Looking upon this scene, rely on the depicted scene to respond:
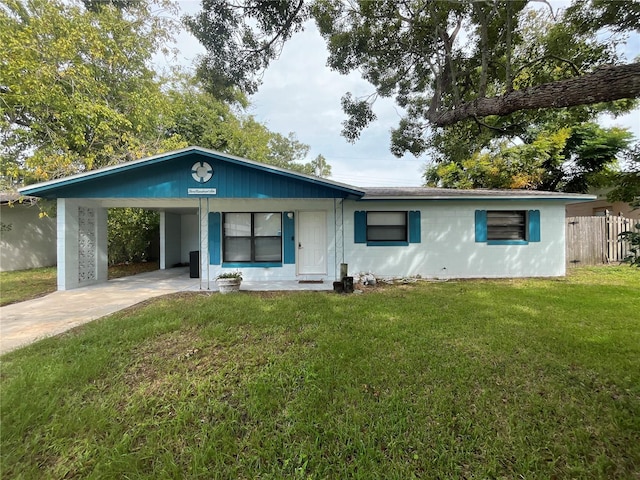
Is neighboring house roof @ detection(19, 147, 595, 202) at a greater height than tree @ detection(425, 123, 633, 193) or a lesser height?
lesser

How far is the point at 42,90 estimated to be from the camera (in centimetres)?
866

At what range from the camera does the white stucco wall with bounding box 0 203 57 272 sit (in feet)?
36.0

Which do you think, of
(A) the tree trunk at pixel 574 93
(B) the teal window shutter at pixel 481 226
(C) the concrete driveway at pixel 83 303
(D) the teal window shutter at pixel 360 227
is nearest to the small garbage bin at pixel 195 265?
(C) the concrete driveway at pixel 83 303

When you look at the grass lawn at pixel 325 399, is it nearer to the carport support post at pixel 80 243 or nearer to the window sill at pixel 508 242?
the carport support post at pixel 80 243

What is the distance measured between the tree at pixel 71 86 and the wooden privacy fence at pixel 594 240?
54.5 ft

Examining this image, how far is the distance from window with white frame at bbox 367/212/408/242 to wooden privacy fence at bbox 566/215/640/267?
268 inches

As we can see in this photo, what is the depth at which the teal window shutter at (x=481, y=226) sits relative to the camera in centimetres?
856

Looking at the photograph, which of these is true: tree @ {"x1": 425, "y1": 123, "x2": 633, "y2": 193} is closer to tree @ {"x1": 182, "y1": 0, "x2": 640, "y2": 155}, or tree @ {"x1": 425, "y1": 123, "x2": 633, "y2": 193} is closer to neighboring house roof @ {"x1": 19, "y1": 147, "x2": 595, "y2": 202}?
tree @ {"x1": 182, "y1": 0, "x2": 640, "y2": 155}

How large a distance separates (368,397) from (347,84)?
8582mm

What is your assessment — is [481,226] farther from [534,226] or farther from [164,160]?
[164,160]

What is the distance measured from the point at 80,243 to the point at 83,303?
9.21ft

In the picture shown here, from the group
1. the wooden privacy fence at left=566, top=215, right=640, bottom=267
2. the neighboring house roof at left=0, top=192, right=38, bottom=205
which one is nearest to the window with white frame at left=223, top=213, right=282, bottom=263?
the neighboring house roof at left=0, top=192, right=38, bottom=205

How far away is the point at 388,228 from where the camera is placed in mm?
8641

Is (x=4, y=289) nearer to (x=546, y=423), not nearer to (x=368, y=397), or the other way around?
(x=368, y=397)
